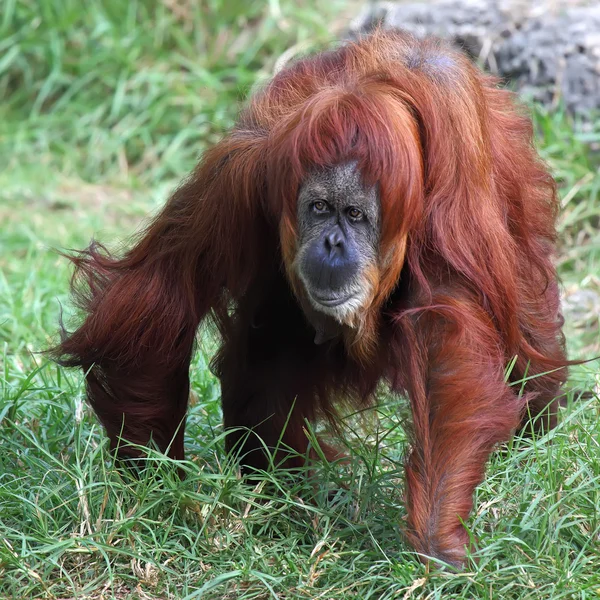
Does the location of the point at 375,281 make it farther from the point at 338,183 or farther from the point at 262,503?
the point at 262,503

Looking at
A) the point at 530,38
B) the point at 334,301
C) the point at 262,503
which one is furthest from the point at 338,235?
the point at 530,38

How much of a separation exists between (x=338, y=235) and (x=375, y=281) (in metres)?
0.18

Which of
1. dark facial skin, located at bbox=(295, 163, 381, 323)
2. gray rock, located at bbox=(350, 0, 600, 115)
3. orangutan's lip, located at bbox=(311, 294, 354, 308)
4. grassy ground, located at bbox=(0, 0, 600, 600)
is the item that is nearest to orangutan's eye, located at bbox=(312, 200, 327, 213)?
dark facial skin, located at bbox=(295, 163, 381, 323)

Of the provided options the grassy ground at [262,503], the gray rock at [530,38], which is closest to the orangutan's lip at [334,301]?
the grassy ground at [262,503]

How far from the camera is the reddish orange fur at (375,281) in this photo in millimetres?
2811

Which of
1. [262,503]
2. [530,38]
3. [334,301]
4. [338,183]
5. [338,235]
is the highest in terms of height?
[338,183]

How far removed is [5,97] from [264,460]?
5089mm

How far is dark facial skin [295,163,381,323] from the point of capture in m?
2.85

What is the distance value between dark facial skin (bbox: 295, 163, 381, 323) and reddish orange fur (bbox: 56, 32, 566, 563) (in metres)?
0.04

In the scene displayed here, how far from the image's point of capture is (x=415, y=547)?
2734 millimetres

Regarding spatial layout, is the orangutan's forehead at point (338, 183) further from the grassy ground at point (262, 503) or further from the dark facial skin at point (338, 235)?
the grassy ground at point (262, 503)

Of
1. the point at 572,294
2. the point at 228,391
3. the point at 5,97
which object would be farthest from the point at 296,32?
the point at 228,391

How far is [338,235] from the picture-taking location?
285cm

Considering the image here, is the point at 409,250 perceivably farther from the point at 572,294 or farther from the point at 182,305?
the point at 572,294
